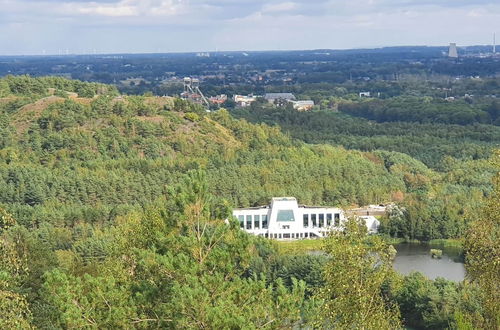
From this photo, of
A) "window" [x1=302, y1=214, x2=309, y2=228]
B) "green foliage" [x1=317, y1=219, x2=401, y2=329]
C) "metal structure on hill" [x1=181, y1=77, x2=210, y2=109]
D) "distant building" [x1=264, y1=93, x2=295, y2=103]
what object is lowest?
"window" [x1=302, y1=214, x2=309, y2=228]

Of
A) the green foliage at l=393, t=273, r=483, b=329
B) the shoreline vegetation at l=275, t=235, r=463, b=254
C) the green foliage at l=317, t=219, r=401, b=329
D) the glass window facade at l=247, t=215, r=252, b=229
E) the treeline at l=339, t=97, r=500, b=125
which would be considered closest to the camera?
the green foliage at l=317, t=219, r=401, b=329

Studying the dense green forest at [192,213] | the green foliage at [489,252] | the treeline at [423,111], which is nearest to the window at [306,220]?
the dense green forest at [192,213]

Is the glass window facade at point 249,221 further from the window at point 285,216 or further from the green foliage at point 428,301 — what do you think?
the green foliage at point 428,301

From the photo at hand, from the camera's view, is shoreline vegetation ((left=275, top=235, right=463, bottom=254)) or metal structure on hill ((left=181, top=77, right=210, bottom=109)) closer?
shoreline vegetation ((left=275, top=235, right=463, bottom=254))

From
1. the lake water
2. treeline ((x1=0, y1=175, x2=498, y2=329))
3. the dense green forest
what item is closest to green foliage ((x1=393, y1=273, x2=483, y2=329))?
the dense green forest

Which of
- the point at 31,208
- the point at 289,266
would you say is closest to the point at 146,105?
the point at 31,208

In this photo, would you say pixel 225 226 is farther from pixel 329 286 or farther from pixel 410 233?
pixel 410 233

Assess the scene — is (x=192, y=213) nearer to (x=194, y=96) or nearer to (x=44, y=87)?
(x=44, y=87)

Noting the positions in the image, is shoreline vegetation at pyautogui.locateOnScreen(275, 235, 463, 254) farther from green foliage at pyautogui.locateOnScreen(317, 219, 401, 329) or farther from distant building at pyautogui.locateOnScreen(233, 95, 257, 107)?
distant building at pyautogui.locateOnScreen(233, 95, 257, 107)
